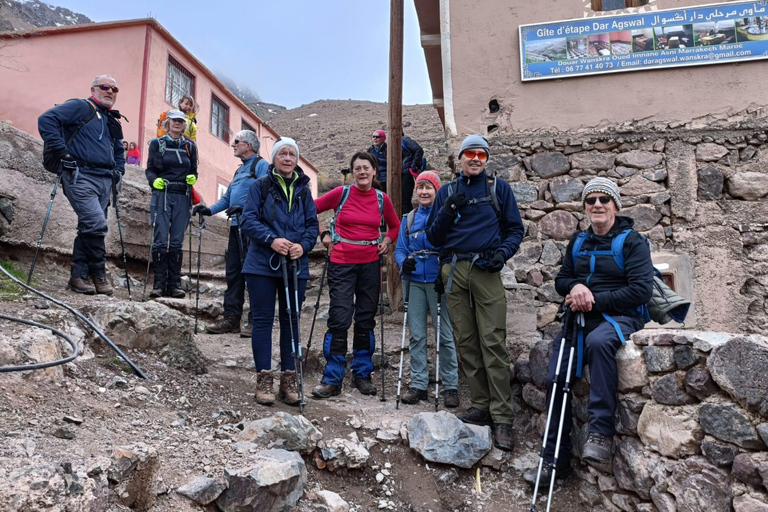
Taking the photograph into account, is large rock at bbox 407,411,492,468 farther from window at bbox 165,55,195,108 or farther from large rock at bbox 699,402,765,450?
window at bbox 165,55,195,108

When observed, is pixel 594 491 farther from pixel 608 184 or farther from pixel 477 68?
pixel 477 68

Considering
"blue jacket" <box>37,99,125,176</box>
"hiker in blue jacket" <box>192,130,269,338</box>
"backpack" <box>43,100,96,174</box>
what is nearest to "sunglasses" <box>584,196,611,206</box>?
"hiker in blue jacket" <box>192,130,269,338</box>

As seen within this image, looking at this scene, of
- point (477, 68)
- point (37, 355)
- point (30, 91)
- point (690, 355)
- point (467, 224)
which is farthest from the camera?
point (30, 91)

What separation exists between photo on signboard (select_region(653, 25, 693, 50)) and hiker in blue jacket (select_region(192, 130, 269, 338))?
4317mm

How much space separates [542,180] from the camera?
5.61 m

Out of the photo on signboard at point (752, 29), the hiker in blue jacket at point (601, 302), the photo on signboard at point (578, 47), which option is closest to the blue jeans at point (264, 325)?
the hiker in blue jacket at point (601, 302)

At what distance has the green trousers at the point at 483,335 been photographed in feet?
13.1

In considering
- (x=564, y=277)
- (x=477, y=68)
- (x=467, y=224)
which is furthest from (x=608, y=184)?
(x=477, y=68)

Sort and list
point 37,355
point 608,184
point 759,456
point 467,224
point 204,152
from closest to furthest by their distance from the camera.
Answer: point 759,456 → point 37,355 → point 608,184 → point 467,224 → point 204,152

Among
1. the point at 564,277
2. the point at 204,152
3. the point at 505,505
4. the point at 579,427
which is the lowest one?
the point at 505,505

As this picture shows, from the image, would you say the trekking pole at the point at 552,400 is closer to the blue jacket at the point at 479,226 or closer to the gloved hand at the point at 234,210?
the blue jacket at the point at 479,226

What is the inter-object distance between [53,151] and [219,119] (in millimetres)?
14414

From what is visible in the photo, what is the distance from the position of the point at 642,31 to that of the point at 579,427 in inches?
163

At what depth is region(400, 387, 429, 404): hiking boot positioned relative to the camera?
4613mm
